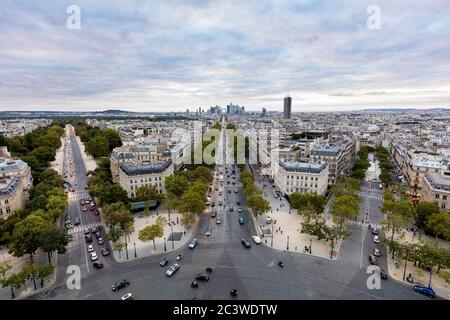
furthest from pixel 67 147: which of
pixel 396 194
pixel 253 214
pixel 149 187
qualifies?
pixel 396 194

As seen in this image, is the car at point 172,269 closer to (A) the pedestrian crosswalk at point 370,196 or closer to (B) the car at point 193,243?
(B) the car at point 193,243

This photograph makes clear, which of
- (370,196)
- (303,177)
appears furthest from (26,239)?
(370,196)

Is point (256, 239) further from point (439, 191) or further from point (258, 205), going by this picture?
point (439, 191)

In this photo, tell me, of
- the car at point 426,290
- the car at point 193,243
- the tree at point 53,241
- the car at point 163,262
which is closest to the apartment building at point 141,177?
the car at point 193,243

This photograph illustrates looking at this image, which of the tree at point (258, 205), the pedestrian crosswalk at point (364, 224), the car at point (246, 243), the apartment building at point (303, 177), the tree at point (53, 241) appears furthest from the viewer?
the apartment building at point (303, 177)

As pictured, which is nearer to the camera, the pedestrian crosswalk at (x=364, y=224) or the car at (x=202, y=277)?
the car at (x=202, y=277)

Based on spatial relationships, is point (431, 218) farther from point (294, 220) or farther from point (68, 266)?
point (68, 266)

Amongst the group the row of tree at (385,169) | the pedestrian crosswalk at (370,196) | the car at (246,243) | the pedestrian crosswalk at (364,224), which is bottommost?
the car at (246,243)
